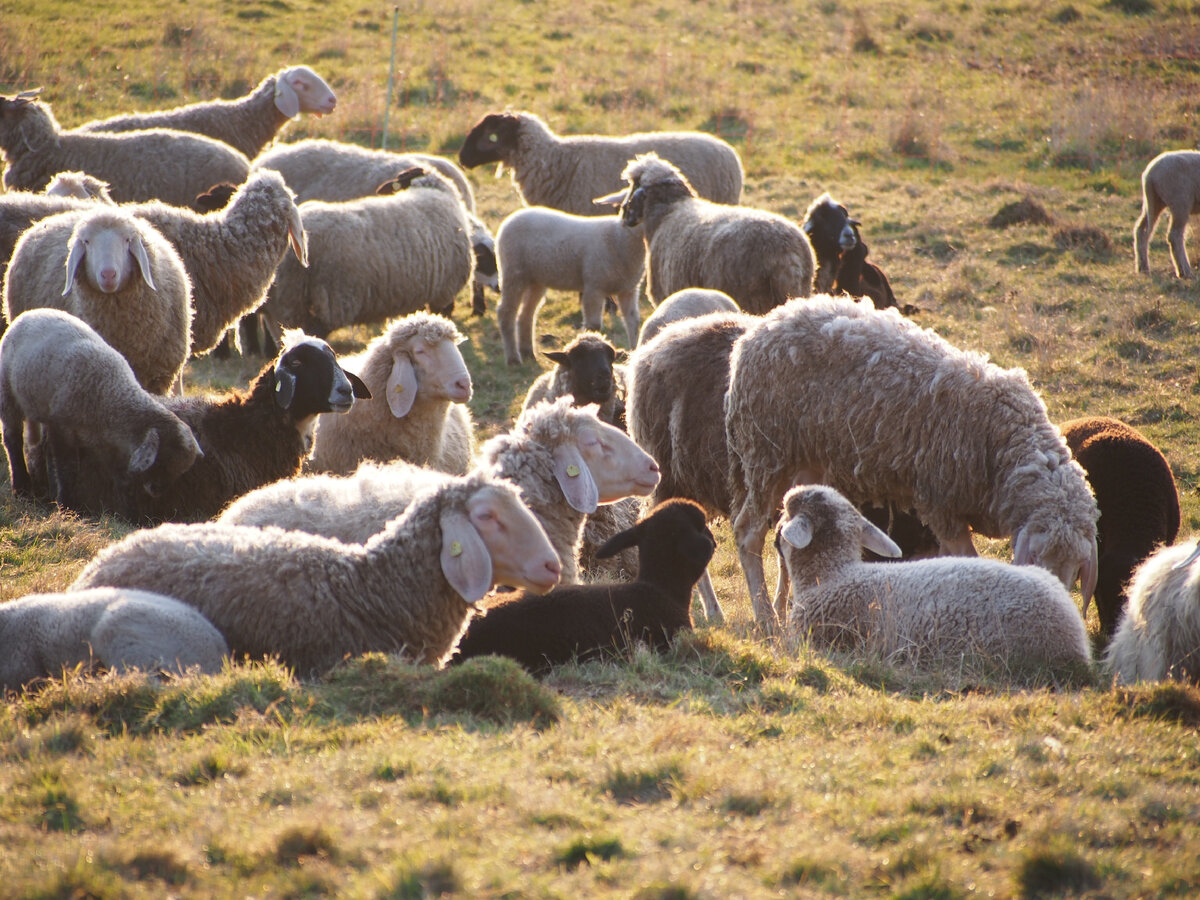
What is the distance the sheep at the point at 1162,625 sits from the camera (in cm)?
447

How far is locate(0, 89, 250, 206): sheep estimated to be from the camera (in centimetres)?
1124

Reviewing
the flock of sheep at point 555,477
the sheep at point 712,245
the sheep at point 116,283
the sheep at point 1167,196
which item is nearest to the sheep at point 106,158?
the flock of sheep at point 555,477

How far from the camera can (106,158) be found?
11.3 m

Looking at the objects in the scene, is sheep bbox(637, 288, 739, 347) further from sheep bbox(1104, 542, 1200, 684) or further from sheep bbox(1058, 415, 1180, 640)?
sheep bbox(1104, 542, 1200, 684)

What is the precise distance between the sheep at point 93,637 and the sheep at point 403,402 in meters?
2.74

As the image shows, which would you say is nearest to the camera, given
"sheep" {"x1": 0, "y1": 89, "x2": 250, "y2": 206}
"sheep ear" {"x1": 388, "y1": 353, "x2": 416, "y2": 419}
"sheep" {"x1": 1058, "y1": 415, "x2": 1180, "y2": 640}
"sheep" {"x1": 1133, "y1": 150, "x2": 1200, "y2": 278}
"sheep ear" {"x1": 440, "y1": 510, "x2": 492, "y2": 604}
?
"sheep ear" {"x1": 440, "y1": 510, "x2": 492, "y2": 604}

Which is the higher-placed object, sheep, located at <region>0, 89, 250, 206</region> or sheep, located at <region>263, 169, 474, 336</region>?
sheep, located at <region>0, 89, 250, 206</region>

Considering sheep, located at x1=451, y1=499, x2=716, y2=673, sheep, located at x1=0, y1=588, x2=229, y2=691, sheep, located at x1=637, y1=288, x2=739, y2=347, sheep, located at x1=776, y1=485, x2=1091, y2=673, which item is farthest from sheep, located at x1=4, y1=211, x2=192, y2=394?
sheep, located at x1=776, y1=485, x2=1091, y2=673

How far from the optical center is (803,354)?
5465 millimetres

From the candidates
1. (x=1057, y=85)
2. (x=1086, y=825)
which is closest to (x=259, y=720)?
(x=1086, y=825)

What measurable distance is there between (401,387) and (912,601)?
3.14 m

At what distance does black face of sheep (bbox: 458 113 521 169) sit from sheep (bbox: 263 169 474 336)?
239 centimetres

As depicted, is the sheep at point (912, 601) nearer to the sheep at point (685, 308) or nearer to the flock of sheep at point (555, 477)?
the flock of sheep at point (555, 477)

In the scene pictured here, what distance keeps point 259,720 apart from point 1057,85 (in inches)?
917
